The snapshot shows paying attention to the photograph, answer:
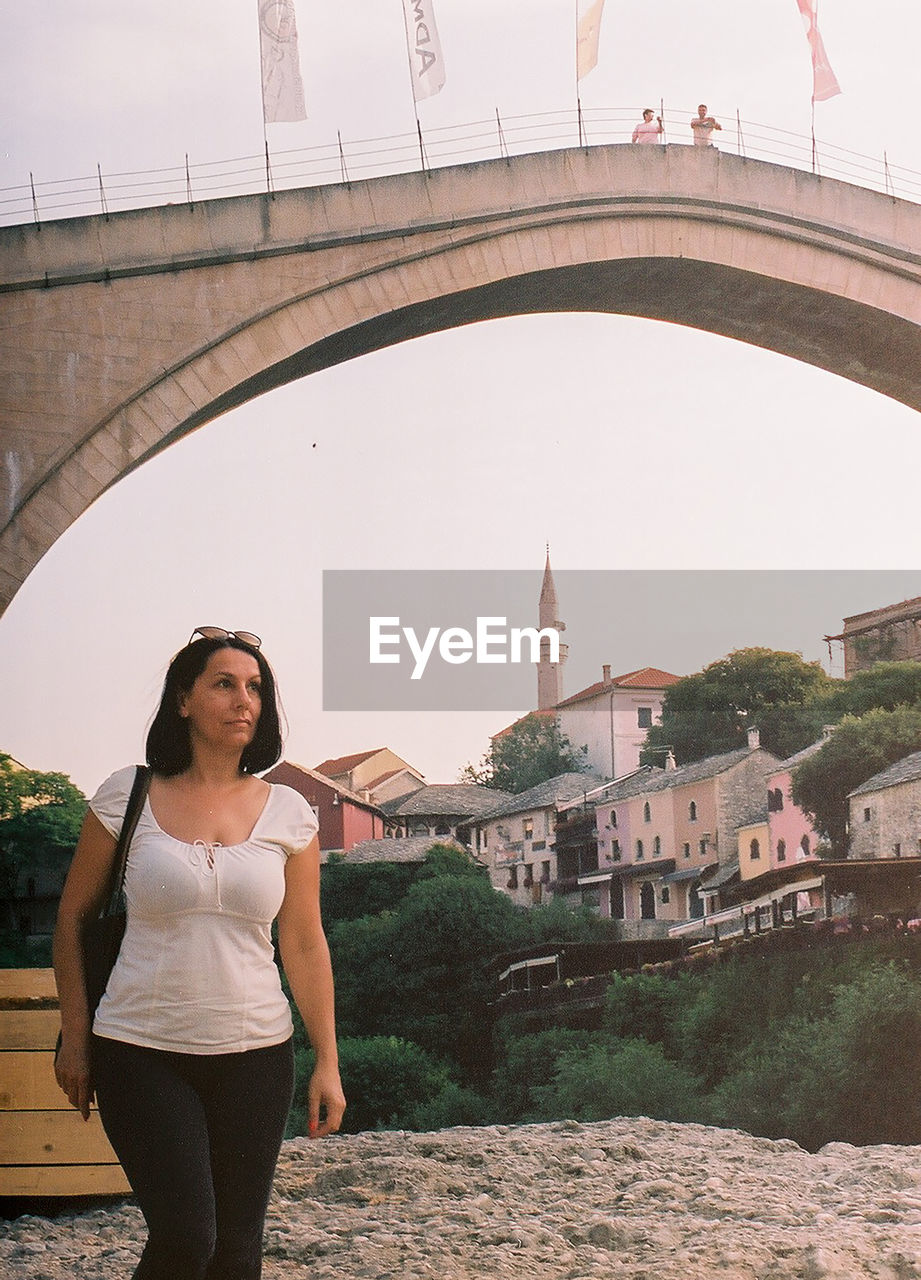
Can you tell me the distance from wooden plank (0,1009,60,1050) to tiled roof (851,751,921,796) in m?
3.02

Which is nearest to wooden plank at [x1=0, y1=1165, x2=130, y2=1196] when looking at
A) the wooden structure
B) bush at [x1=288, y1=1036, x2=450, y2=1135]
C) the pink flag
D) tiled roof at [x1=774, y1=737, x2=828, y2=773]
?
the wooden structure

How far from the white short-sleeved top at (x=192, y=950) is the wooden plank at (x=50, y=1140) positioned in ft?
6.30

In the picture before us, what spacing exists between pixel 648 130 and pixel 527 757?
2469 millimetres

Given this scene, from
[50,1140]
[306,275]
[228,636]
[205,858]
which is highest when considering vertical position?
[306,275]

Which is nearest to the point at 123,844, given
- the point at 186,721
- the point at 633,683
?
the point at 186,721

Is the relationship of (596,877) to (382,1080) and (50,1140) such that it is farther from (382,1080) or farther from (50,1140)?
(50,1140)

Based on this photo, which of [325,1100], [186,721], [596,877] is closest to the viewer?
[325,1100]

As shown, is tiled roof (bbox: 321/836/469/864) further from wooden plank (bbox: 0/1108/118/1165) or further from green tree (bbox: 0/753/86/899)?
wooden plank (bbox: 0/1108/118/1165)

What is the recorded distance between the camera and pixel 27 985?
378 cm

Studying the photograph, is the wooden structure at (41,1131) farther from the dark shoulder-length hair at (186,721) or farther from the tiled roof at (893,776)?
the tiled roof at (893,776)

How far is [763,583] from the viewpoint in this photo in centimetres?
546

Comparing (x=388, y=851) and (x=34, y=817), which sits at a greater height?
(x=34, y=817)

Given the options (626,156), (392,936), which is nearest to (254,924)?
(392,936)

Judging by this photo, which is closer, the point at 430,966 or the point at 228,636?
the point at 228,636
